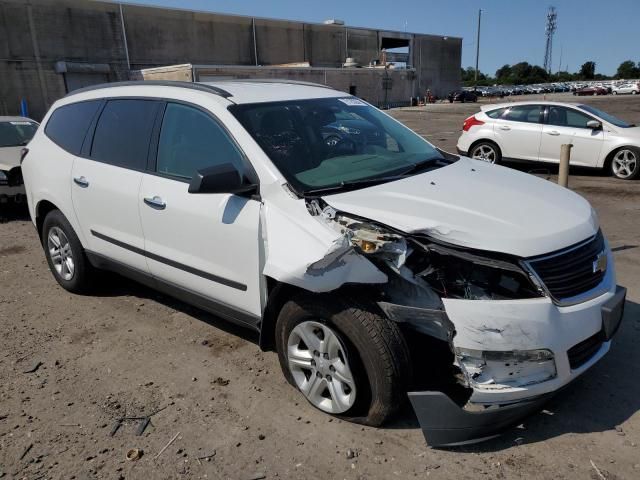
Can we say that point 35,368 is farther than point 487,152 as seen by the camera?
No

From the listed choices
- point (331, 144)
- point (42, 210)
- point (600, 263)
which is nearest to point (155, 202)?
point (331, 144)

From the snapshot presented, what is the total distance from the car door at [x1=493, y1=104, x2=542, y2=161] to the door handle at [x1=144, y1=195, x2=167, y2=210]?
30.6ft

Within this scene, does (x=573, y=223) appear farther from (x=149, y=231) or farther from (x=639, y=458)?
(x=149, y=231)

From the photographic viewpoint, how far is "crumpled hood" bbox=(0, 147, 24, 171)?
790 centimetres

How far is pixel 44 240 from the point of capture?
16.8 ft

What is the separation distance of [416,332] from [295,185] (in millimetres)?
1069

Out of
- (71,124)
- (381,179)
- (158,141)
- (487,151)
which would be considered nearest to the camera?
(381,179)

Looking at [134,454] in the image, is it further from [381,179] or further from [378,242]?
[381,179]

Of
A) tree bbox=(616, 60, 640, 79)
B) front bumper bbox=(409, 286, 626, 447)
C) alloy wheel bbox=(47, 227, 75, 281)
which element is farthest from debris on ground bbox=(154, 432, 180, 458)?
tree bbox=(616, 60, 640, 79)

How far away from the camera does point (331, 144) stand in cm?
359

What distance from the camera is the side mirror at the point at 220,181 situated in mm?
2941

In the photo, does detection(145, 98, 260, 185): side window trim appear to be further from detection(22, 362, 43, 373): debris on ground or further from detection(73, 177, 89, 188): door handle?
detection(22, 362, 43, 373): debris on ground

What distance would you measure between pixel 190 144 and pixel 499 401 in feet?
8.13

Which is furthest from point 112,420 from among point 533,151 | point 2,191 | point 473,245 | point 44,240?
point 533,151
